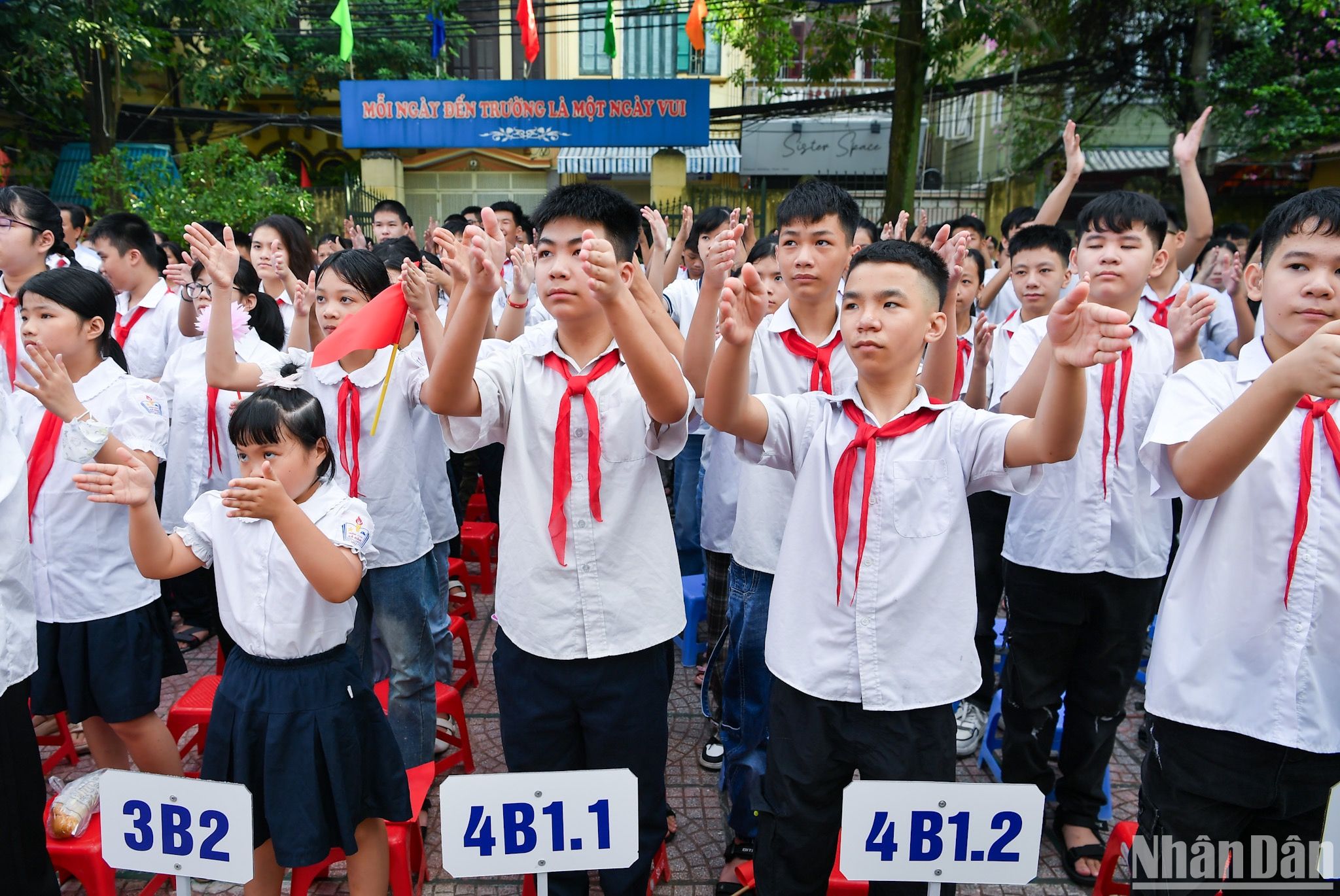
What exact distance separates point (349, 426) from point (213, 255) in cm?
82

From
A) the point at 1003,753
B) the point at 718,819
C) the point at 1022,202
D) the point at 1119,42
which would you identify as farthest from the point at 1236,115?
the point at 718,819

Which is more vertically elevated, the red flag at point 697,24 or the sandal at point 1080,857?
the red flag at point 697,24

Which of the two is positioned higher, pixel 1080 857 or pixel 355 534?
pixel 355 534

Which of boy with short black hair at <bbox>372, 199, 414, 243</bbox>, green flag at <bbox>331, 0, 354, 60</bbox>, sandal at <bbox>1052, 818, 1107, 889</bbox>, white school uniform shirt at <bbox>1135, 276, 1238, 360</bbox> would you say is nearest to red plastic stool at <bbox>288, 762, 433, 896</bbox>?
sandal at <bbox>1052, 818, 1107, 889</bbox>

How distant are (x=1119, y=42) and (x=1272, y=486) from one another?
1192 centimetres

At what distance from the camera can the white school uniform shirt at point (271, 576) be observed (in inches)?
93.1

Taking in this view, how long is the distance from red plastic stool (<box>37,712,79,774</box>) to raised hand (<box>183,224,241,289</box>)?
185 centimetres

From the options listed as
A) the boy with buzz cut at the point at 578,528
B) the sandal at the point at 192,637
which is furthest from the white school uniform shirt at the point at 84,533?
the sandal at the point at 192,637

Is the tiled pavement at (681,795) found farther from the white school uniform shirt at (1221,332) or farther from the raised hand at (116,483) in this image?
the white school uniform shirt at (1221,332)

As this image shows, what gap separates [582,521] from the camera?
2.33 metres

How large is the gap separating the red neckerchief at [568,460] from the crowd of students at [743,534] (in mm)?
13

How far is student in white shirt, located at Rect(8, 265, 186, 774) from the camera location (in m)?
2.81

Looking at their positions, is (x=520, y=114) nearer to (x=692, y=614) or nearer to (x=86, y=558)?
(x=692, y=614)

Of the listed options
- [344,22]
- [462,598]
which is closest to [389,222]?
[462,598]
